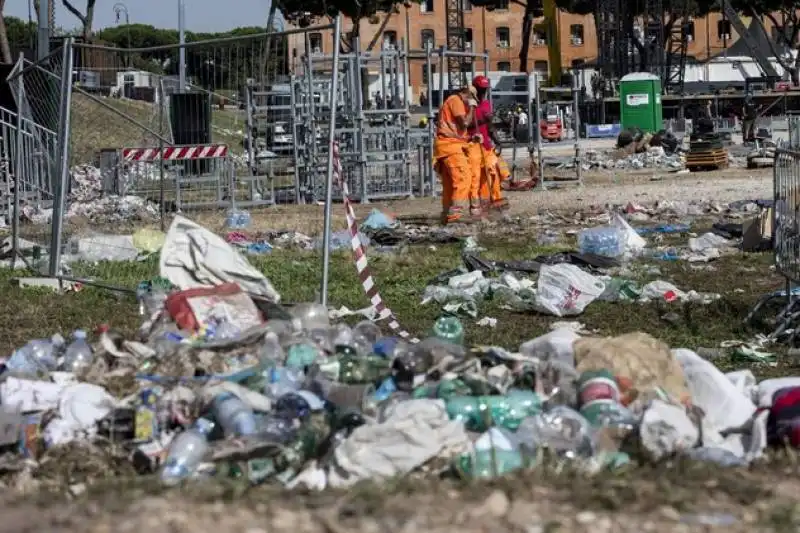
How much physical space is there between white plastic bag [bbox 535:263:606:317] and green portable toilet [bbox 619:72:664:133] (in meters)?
31.0

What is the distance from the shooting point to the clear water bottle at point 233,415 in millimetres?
6336

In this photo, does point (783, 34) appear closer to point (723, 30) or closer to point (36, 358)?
point (723, 30)

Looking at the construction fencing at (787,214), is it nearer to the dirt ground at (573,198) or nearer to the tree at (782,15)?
the dirt ground at (573,198)

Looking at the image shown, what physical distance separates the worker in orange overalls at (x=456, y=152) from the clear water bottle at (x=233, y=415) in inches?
481

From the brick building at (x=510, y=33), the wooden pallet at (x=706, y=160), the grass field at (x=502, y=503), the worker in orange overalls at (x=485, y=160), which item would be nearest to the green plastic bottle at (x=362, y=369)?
the grass field at (x=502, y=503)

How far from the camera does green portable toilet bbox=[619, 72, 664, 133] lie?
42562mm

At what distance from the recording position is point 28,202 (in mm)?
18172

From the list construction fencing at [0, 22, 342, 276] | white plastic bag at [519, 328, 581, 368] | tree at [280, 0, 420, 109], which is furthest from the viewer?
tree at [280, 0, 420, 109]

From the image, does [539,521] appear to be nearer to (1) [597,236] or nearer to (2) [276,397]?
(2) [276,397]

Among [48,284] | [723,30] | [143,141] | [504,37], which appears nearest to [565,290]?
[48,284]

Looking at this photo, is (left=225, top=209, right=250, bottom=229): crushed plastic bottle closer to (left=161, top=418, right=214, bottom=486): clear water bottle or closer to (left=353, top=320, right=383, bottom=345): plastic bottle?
(left=353, top=320, right=383, bottom=345): plastic bottle

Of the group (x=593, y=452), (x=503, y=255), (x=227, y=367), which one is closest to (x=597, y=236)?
(x=503, y=255)

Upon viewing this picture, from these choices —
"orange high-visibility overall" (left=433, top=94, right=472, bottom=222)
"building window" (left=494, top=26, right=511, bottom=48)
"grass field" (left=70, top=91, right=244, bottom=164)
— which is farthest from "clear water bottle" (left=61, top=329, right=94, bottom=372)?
"building window" (left=494, top=26, right=511, bottom=48)

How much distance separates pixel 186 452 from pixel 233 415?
1.06 feet
